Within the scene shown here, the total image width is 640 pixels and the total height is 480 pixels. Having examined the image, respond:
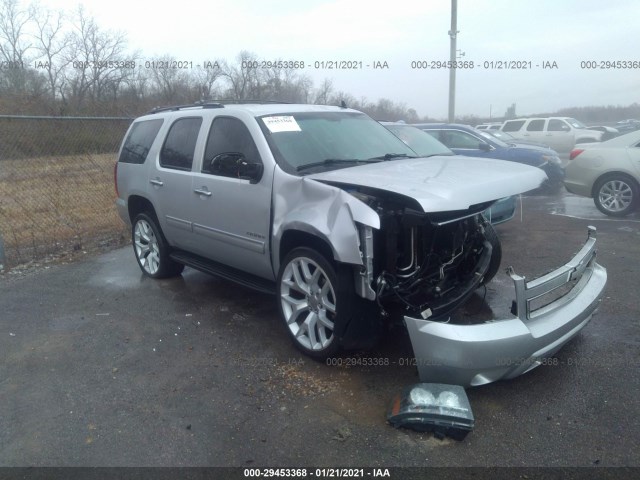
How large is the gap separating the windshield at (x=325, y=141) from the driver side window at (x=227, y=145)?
0.19 metres

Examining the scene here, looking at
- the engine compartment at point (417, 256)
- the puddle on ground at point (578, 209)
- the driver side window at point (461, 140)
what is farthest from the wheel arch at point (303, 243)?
the driver side window at point (461, 140)

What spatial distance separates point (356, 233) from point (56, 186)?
6.97 meters

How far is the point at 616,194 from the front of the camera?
8.73 m

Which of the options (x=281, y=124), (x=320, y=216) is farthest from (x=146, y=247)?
(x=320, y=216)

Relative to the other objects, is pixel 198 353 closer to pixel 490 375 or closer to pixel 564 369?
pixel 490 375

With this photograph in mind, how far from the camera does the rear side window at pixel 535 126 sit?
20203 millimetres

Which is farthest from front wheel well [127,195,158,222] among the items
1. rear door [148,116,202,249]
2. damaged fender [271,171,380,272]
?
damaged fender [271,171,380,272]

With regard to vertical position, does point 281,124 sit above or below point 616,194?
above

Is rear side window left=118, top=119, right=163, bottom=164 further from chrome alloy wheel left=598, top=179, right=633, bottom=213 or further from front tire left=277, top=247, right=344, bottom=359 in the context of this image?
chrome alloy wheel left=598, top=179, right=633, bottom=213

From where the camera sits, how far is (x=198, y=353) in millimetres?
4246

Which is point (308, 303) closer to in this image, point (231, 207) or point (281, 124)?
point (231, 207)

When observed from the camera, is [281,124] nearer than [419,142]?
Yes

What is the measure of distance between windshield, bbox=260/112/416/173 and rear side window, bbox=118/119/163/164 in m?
1.90

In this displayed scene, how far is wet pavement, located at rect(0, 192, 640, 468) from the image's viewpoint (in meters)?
2.93
